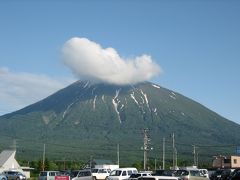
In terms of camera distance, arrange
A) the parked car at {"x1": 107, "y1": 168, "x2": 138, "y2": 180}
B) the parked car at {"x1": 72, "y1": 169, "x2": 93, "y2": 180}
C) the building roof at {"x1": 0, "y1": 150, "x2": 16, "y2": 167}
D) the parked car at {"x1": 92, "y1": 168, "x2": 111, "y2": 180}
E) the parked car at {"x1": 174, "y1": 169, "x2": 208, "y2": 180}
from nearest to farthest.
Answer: the parked car at {"x1": 174, "y1": 169, "x2": 208, "y2": 180}
the parked car at {"x1": 107, "y1": 168, "x2": 138, "y2": 180}
the parked car at {"x1": 72, "y1": 169, "x2": 93, "y2": 180}
the parked car at {"x1": 92, "y1": 168, "x2": 111, "y2": 180}
the building roof at {"x1": 0, "y1": 150, "x2": 16, "y2": 167}

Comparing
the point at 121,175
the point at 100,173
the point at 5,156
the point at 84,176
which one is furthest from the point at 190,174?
the point at 5,156

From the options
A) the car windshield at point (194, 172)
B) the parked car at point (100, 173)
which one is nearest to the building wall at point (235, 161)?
the parked car at point (100, 173)

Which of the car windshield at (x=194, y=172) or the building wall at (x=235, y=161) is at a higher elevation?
the building wall at (x=235, y=161)

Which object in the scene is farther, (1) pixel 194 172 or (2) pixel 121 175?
(2) pixel 121 175

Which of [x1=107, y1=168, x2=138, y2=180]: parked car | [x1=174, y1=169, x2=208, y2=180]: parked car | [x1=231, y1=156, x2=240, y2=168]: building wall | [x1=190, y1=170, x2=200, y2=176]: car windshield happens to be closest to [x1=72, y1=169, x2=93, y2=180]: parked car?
[x1=107, y1=168, x2=138, y2=180]: parked car

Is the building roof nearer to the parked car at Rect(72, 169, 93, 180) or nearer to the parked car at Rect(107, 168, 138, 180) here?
the parked car at Rect(72, 169, 93, 180)

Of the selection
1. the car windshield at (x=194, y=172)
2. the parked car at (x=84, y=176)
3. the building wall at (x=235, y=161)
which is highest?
the building wall at (x=235, y=161)

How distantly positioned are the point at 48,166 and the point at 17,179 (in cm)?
4750

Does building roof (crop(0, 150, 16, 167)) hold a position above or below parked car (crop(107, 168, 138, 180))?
above

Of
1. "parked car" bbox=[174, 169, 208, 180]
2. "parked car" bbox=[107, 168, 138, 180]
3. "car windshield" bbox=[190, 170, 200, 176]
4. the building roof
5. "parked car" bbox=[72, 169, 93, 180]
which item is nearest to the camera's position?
"parked car" bbox=[174, 169, 208, 180]

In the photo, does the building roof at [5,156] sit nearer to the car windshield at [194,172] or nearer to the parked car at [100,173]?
the parked car at [100,173]

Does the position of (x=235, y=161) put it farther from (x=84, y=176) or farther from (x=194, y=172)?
(x=194, y=172)

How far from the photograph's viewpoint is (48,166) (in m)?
117

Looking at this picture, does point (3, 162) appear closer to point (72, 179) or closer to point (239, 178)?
point (72, 179)
